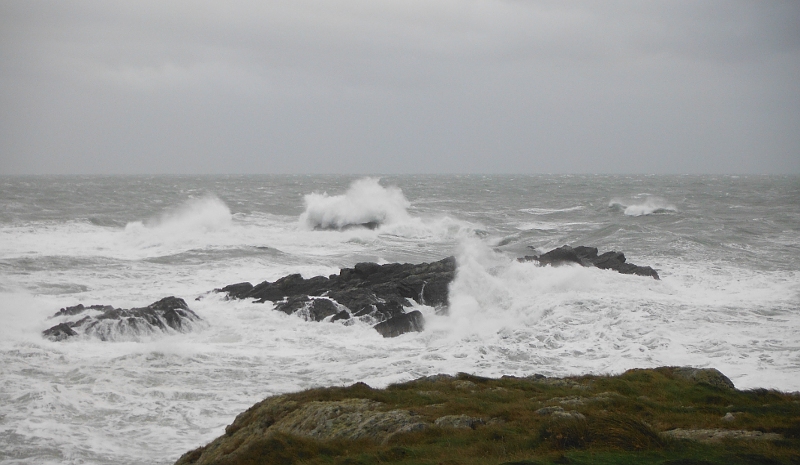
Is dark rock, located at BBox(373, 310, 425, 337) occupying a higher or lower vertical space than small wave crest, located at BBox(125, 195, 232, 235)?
lower

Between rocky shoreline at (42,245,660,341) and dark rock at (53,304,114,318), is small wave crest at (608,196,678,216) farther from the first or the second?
dark rock at (53,304,114,318)

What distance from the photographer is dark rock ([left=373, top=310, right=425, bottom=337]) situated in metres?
20.2

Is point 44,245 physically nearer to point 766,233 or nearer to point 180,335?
point 180,335

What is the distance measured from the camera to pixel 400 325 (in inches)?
808

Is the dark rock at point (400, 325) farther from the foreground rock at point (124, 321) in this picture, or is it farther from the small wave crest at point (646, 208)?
the small wave crest at point (646, 208)

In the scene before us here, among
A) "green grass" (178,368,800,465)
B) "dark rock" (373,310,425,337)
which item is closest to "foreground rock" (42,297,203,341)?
"dark rock" (373,310,425,337)

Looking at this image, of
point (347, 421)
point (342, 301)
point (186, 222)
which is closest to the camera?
point (347, 421)

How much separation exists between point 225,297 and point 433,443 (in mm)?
16942

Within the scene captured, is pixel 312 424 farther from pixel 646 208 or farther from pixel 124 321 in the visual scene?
pixel 646 208

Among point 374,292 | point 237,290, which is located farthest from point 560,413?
point 237,290

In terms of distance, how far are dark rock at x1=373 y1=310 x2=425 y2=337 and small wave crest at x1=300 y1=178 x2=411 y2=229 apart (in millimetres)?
26201

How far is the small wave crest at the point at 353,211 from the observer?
47.7 m

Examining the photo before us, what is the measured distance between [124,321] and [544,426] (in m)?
14.7

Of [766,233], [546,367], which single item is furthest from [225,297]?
[766,233]
